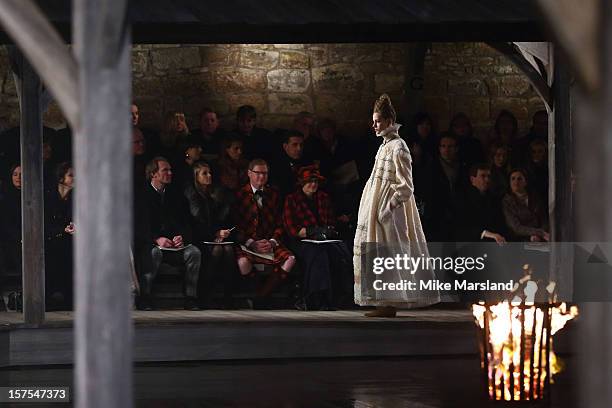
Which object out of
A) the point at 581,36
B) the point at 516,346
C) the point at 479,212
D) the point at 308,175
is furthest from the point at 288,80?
the point at 581,36

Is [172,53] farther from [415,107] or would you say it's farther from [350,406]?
[350,406]

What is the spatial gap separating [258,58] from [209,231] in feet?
8.11

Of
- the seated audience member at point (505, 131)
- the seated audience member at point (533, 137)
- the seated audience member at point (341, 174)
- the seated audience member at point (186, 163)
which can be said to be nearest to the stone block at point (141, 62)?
the seated audience member at point (186, 163)

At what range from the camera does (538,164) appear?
14258 millimetres

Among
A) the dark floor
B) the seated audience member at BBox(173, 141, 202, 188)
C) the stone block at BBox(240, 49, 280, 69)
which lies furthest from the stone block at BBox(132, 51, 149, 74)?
the dark floor

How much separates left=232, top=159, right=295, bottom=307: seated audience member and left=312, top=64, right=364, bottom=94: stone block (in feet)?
6.96

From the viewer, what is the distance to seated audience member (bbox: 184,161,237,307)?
13453 mm

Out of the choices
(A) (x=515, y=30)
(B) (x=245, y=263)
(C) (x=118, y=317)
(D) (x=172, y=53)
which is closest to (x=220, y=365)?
(B) (x=245, y=263)

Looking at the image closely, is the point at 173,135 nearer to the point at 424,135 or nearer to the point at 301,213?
the point at 301,213

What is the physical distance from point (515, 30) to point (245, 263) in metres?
4.15

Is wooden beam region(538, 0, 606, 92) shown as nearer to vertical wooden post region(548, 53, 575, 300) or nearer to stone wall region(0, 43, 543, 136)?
vertical wooden post region(548, 53, 575, 300)

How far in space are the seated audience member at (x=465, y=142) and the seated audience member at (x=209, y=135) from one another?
205cm

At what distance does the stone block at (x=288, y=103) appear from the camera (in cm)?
1534

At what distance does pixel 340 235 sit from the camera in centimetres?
1376
